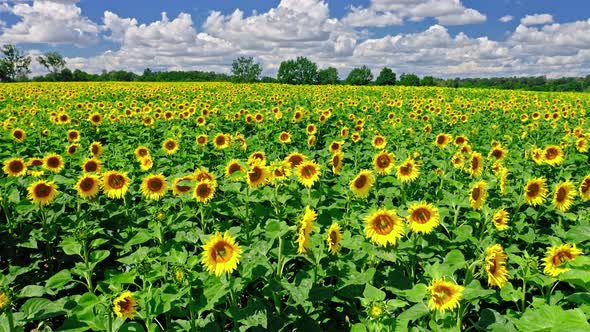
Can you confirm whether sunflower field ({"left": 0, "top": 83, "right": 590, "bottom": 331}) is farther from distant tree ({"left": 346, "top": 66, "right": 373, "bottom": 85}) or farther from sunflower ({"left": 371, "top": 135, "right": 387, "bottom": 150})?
distant tree ({"left": 346, "top": 66, "right": 373, "bottom": 85})

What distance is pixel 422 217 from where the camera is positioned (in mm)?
3727

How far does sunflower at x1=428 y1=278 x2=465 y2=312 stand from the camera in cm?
268

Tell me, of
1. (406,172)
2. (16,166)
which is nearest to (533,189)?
(406,172)

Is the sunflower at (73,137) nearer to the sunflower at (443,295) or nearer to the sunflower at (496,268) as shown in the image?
the sunflower at (443,295)

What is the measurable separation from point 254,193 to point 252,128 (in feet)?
29.6

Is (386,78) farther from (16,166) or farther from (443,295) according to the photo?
(443,295)

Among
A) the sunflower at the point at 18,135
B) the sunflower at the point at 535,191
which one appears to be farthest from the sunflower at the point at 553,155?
the sunflower at the point at 18,135

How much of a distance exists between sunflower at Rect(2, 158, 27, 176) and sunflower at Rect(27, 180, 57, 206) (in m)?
1.08

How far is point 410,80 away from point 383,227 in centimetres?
5717

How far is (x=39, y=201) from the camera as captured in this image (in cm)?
480

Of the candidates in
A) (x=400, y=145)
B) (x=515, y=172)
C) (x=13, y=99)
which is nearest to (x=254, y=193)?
(x=515, y=172)

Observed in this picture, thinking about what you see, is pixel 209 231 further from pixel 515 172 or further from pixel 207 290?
pixel 515 172

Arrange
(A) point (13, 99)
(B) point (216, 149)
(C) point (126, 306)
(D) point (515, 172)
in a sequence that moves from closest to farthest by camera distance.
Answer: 1. (C) point (126, 306)
2. (D) point (515, 172)
3. (B) point (216, 149)
4. (A) point (13, 99)

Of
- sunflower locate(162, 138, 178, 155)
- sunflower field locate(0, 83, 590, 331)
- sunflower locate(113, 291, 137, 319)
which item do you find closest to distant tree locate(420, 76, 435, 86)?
sunflower field locate(0, 83, 590, 331)
